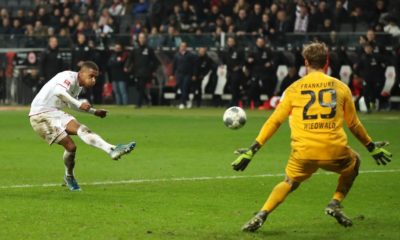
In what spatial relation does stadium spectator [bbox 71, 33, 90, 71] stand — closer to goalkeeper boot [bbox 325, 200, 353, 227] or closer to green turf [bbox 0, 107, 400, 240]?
green turf [bbox 0, 107, 400, 240]

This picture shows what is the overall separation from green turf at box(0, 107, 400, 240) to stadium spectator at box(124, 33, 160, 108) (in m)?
11.0

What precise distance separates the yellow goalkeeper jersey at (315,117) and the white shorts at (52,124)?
435 cm

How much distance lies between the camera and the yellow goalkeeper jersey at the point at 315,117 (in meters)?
9.55

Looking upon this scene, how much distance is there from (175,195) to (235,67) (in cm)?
1971

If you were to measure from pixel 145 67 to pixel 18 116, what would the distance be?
5599 millimetres

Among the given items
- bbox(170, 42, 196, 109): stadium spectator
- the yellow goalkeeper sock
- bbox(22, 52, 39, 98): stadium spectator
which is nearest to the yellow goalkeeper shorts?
the yellow goalkeeper sock

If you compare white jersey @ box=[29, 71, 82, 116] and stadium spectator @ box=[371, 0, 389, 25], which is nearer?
white jersey @ box=[29, 71, 82, 116]

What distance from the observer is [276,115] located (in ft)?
31.4

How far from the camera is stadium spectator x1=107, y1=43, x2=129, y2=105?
34.0 m

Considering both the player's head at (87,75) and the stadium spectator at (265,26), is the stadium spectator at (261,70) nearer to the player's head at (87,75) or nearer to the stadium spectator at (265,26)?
the stadium spectator at (265,26)

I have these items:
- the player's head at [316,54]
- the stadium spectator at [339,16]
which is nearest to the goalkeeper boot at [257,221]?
the player's head at [316,54]

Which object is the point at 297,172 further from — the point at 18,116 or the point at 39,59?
the point at 39,59

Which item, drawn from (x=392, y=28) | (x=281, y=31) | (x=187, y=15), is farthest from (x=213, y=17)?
(x=392, y=28)

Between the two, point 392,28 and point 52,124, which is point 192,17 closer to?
point 392,28
